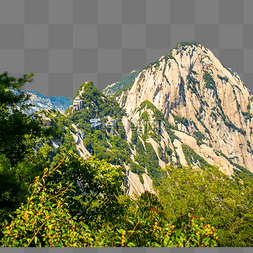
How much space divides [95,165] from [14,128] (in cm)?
411

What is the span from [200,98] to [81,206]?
161783 millimetres

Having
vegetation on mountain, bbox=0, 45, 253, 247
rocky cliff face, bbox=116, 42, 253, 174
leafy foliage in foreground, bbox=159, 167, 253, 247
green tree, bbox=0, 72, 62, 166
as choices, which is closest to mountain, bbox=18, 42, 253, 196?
rocky cliff face, bbox=116, 42, 253, 174

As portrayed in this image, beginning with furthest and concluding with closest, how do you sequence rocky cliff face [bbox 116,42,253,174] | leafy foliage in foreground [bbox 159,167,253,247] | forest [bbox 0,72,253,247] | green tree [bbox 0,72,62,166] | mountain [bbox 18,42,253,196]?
rocky cliff face [bbox 116,42,253,174] < mountain [bbox 18,42,253,196] < leafy foliage in foreground [bbox 159,167,253,247] < green tree [bbox 0,72,62,166] < forest [bbox 0,72,253,247]

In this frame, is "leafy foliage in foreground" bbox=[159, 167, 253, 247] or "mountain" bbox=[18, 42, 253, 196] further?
"mountain" bbox=[18, 42, 253, 196]

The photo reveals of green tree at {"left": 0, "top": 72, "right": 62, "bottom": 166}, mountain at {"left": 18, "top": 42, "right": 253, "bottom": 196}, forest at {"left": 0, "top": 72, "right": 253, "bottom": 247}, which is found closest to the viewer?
forest at {"left": 0, "top": 72, "right": 253, "bottom": 247}

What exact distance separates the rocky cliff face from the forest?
123m

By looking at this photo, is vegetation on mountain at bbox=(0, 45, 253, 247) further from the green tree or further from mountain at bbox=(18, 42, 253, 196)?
mountain at bbox=(18, 42, 253, 196)

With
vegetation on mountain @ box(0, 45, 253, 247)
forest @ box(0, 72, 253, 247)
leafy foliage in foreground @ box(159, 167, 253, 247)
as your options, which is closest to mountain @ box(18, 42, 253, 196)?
leafy foliage in foreground @ box(159, 167, 253, 247)

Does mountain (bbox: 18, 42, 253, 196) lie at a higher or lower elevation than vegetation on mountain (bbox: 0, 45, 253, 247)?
higher

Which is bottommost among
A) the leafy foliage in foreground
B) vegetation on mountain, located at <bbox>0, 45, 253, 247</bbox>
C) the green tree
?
the leafy foliage in foreground

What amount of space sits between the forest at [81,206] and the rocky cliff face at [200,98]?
123m

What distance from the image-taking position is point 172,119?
135 metres

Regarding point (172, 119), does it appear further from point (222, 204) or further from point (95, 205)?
point (95, 205)

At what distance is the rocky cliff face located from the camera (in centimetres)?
13662
